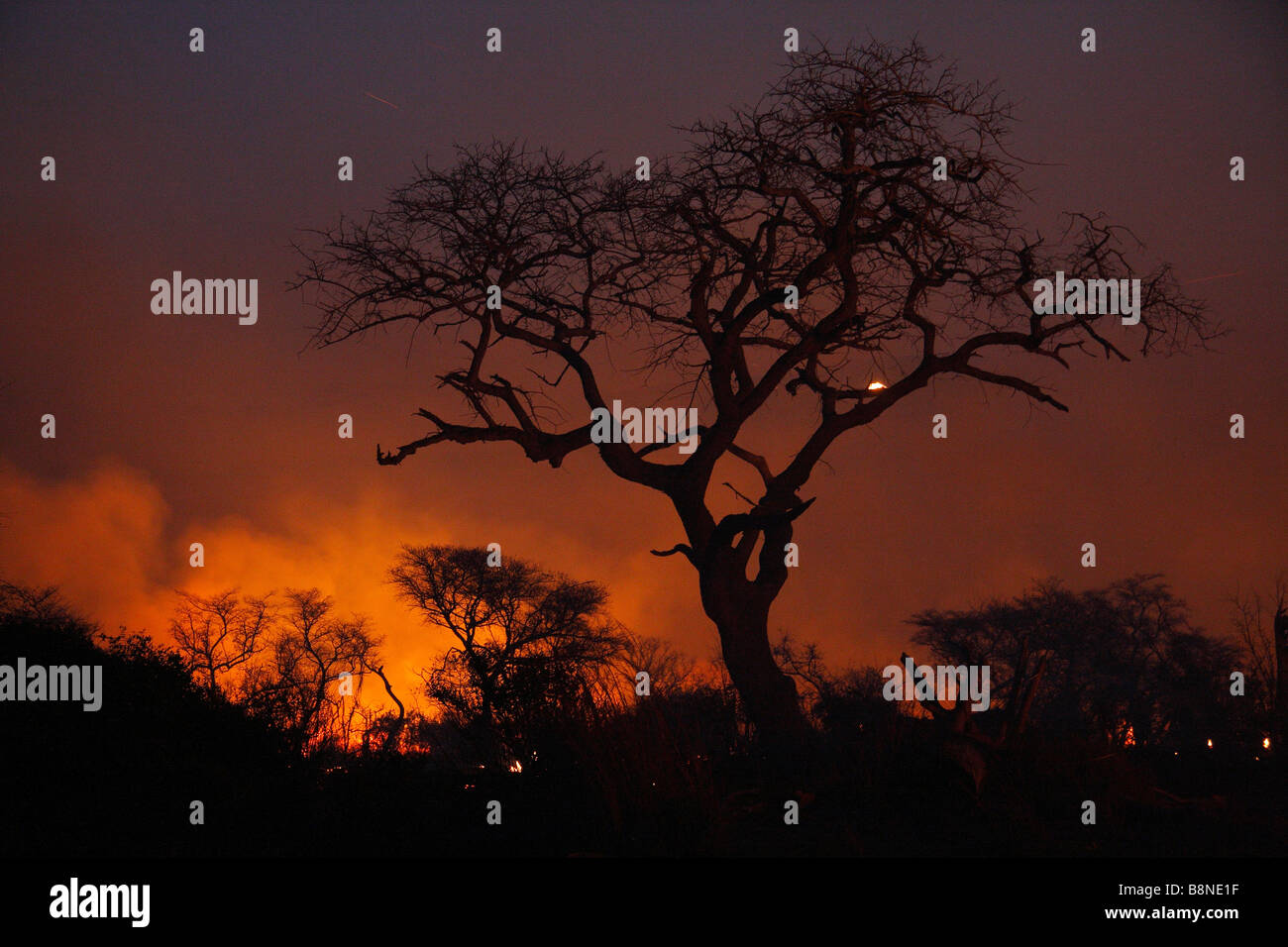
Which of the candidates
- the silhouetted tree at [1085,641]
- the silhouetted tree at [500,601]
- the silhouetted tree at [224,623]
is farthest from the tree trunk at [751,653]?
the silhouetted tree at [224,623]

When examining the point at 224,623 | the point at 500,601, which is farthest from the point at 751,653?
the point at 224,623

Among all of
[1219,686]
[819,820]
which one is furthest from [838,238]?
[1219,686]

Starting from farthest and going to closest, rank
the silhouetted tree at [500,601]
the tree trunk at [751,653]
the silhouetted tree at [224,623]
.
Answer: the silhouetted tree at [224,623], the silhouetted tree at [500,601], the tree trunk at [751,653]

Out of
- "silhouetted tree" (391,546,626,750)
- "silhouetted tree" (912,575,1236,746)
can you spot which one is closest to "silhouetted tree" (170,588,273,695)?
"silhouetted tree" (391,546,626,750)

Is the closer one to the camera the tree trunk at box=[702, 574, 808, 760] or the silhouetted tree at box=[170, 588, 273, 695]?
the tree trunk at box=[702, 574, 808, 760]

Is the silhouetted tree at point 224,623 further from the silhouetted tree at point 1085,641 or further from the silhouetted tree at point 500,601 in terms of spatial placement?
the silhouetted tree at point 1085,641

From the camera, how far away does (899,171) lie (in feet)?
37.7

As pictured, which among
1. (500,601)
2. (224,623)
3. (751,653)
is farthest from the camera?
(224,623)

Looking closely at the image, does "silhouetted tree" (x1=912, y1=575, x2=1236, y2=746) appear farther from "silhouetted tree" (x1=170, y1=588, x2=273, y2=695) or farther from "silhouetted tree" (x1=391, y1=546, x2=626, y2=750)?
"silhouetted tree" (x1=170, y1=588, x2=273, y2=695)

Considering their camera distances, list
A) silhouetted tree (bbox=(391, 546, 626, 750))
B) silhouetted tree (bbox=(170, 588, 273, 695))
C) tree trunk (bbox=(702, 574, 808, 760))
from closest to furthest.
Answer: tree trunk (bbox=(702, 574, 808, 760)) < silhouetted tree (bbox=(391, 546, 626, 750)) < silhouetted tree (bbox=(170, 588, 273, 695))

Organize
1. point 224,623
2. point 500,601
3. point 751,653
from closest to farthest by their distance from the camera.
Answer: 1. point 751,653
2. point 500,601
3. point 224,623

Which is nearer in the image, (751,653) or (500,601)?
(751,653)

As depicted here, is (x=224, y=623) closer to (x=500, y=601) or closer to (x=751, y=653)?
(x=500, y=601)
